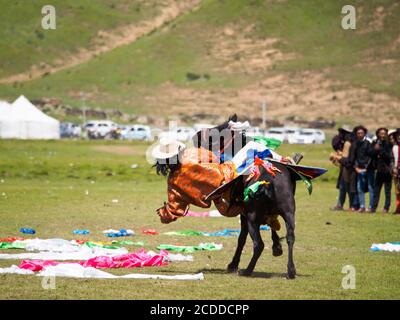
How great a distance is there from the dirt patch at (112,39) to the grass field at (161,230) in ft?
217

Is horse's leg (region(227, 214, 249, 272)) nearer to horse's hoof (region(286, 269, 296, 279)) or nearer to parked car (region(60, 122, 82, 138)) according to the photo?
horse's hoof (region(286, 269, 296, 279))

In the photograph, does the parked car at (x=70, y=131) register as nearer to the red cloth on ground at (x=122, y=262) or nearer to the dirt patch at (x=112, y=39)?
the dirt patch at (x=112, y=39)

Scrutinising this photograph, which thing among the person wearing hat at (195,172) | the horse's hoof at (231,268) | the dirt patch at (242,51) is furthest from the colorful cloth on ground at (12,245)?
the dirt patch at (242,51)

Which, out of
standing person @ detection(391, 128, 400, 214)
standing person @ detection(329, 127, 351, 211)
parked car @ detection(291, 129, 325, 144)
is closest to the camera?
standing person @ detection(391, 128, 400, 214)

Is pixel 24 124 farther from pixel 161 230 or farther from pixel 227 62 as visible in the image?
pixel 161 230

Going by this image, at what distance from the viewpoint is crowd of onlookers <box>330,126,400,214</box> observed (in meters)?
27.2

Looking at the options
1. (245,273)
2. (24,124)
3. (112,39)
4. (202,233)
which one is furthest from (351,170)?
(112,39)

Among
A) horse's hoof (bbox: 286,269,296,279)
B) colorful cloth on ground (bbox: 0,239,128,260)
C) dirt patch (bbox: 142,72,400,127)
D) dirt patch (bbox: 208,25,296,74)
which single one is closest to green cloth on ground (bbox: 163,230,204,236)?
colorful cloth on ground (bbox: 0,239,128,260)

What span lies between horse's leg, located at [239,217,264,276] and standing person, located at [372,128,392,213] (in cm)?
1359

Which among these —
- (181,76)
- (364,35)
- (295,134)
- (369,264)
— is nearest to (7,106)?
(295,134)

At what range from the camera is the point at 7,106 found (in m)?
72.9

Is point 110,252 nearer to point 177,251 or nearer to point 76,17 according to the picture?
point 177,251

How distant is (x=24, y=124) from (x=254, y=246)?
185 feet

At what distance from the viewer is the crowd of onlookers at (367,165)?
89.3 ft
